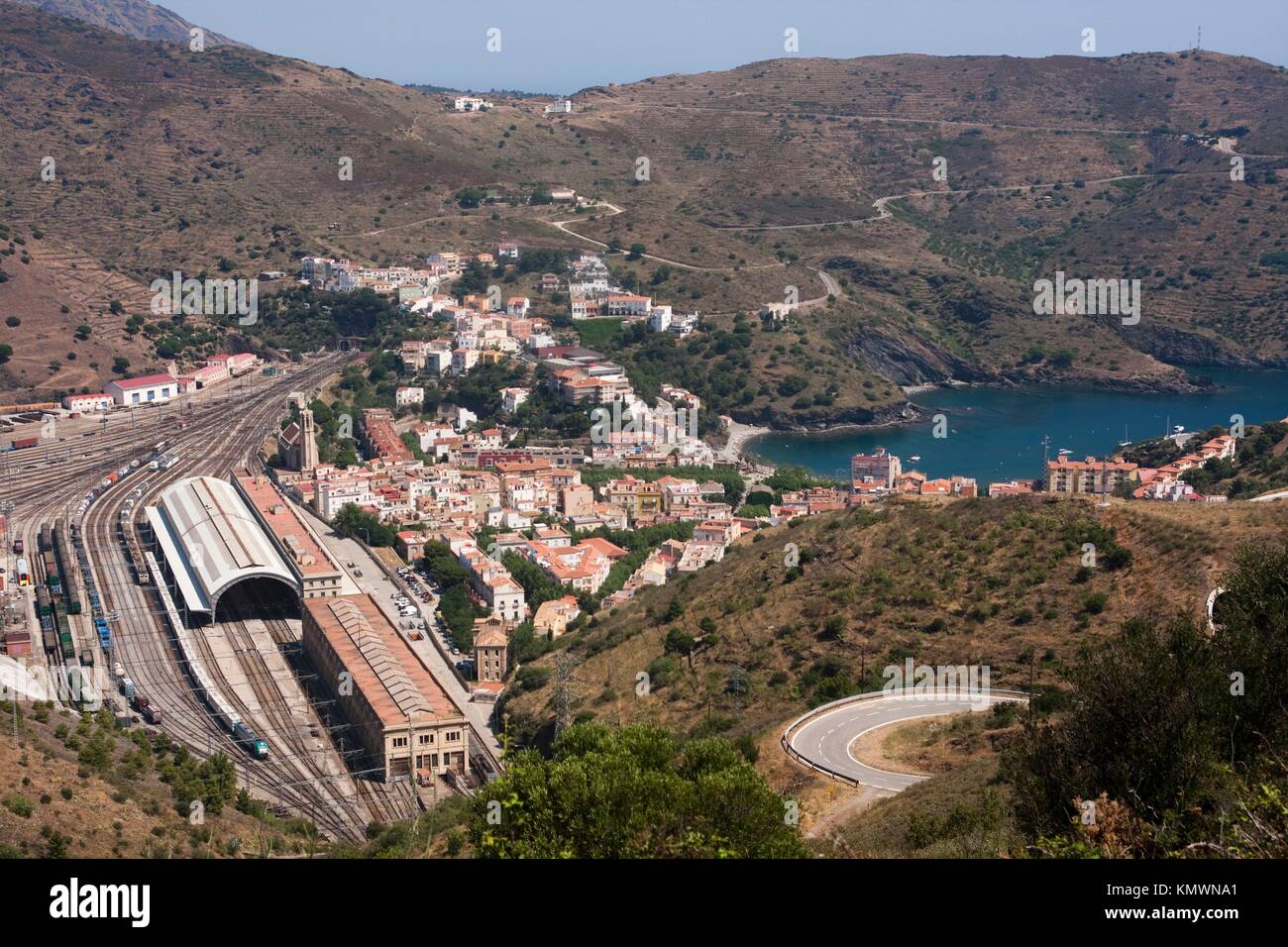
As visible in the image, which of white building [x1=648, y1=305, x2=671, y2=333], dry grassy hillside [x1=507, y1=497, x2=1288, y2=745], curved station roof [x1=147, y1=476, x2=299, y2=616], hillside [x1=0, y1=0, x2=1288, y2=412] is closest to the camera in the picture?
dry grassy hillside [x1=507, y1=497, x2=1288, y2=745]

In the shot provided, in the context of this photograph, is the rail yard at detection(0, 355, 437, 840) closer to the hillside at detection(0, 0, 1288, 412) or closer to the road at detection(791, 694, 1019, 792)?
the road at detection(791, 694, 1019, 792)

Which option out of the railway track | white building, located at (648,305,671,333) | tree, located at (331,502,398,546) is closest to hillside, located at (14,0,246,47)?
white building, located at (648,305,671,333)

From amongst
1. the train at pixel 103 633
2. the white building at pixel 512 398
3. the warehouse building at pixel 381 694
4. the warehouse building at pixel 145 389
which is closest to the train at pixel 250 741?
the warehouse building at pixel 381 694

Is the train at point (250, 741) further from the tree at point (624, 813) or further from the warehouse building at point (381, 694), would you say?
the tree at point (624, 813)

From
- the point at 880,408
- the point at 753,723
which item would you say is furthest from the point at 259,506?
the point at 880,408

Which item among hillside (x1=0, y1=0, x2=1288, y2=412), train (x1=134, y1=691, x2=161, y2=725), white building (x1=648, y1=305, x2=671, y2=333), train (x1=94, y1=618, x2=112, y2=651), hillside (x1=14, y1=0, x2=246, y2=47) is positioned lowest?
train (x1=134, y1=691, x2=161, y2=725)

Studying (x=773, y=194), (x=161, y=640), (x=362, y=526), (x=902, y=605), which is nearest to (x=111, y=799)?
(x=902, y=605)
